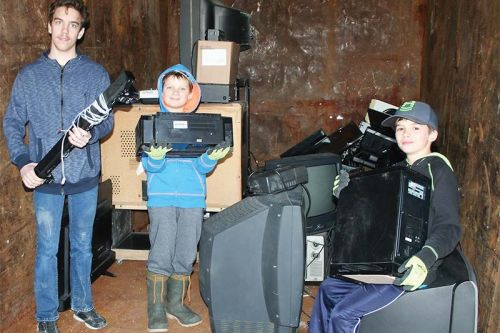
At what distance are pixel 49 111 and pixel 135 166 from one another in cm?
102

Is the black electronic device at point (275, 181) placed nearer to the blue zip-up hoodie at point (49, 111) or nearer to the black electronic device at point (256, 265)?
the black electronic device at point (256, 265)

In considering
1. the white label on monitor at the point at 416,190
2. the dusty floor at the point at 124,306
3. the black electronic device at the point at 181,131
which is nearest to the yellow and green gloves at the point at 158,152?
the black electronic device at the point at 181,131

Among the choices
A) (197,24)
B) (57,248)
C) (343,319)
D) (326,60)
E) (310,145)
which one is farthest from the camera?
(326,60)

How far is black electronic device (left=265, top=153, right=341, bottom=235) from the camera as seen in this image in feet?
9.67

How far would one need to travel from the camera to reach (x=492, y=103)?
2.32 m

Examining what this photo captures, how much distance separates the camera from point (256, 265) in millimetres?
2043

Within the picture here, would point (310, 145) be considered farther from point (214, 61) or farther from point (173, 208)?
point (173, 208)

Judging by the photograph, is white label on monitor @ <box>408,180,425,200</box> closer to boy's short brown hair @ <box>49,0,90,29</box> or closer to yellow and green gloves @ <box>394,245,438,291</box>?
yellow and green gloves @ <box>394,245,438,291</box>

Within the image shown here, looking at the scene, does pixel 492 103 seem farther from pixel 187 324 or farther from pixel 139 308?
pixel 139 308

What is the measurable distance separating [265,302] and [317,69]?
3.08 metres

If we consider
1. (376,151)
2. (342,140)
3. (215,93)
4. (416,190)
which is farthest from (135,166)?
(416,190)

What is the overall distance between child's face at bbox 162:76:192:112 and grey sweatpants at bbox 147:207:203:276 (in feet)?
1.64

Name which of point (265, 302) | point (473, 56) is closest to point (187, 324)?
point (265, 302)

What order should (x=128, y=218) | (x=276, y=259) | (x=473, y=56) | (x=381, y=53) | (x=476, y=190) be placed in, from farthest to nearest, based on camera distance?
1. (x=381, y=53)
2. (x=128, y=218)
3. (x=473, y=56)
4. (x=476, y=190)
5. (x=276, y=259)
